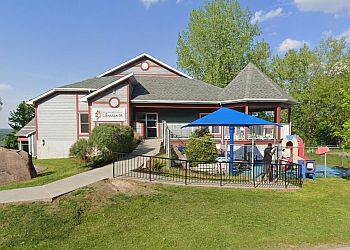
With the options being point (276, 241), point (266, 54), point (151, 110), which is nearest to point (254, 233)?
point (276, 241)

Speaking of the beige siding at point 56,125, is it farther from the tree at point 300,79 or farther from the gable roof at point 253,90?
the tree at point 300,79

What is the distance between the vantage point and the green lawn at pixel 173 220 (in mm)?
4914

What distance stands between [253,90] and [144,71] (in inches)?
439

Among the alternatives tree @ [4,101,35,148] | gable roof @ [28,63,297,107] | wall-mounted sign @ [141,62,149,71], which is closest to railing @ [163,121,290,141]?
gable roof @ [28,63,297,107]

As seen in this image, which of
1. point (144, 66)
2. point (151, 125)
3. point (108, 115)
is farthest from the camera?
point (144, 66)

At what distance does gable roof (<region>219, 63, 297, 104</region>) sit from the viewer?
1625 cm

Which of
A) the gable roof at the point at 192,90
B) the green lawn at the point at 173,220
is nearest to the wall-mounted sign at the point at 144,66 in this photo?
the gable roof at the point at 192,90

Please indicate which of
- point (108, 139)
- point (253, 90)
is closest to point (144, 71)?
point (253, 90)

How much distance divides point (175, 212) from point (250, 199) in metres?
2.76

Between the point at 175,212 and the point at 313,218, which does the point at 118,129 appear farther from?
the point at 313,218

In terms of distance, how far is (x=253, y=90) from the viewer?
1689 cm

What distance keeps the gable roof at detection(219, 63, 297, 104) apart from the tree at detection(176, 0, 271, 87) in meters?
13.1

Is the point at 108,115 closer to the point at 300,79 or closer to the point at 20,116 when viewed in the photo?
the point at 300,79

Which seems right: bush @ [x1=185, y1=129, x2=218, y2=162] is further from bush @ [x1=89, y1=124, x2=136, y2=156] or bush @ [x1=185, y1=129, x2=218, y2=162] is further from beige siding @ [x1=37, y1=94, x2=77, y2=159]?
beige siding @ [x1=37, y1=94, x2=77, y2=159]
